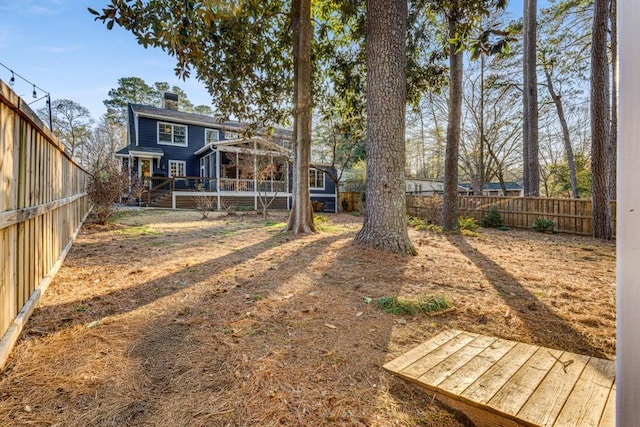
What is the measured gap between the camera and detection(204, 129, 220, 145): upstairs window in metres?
21.7

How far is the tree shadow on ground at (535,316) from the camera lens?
7.82 ft

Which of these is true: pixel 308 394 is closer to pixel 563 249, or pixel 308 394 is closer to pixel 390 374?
pixel 390 374

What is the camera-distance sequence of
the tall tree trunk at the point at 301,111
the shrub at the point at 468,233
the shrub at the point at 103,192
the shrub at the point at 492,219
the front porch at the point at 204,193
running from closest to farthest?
the tall tree trunk at the point at 301,111 < the shrub at the point at 468,233 < the shrub at the point at 103,192 < the shrub at the point at 492,219 < the front porch at the point at 204,193

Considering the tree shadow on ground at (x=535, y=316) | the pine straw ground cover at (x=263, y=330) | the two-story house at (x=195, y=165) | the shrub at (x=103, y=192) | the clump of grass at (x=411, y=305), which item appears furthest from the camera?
the two-story house at (x=195, y=165)

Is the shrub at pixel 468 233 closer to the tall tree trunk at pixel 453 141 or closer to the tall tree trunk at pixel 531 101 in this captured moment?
the tall tree trunk at pixel 453 141

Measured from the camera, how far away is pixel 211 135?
2192 centimetres

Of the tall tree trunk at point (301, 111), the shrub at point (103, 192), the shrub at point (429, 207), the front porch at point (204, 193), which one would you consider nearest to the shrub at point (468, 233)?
the shrub at point (429, 207)

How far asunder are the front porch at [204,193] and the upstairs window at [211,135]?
3.69 meters

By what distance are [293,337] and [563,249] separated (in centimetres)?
718

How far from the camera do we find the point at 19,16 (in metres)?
7.14

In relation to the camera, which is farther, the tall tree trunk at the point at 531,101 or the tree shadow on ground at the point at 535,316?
the tall tree trunk at the point at 531,101

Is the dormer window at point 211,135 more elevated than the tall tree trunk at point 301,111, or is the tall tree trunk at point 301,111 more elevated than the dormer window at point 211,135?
the dormer window at point 211,135

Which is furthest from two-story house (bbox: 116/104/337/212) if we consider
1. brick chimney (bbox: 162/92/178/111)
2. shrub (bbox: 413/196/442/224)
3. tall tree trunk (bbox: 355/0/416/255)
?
tall tree trunk (bbox: 355/0/416/255)

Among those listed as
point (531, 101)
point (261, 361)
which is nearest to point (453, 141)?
point (531, 101)
